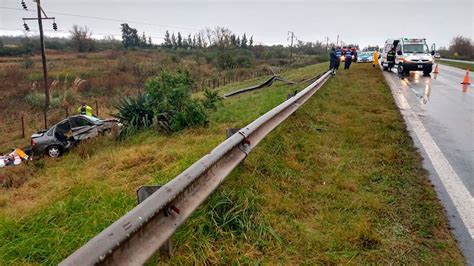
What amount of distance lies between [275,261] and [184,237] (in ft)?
2.26

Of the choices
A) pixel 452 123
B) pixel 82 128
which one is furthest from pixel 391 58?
pixel 82 128

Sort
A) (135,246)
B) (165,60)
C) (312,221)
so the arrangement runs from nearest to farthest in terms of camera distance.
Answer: (135,246), (312,221), (165,60)

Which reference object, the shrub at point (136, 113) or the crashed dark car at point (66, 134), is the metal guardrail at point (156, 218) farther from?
the crashed dark car at point (66, 134)

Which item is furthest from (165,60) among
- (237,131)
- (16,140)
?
(237,131)

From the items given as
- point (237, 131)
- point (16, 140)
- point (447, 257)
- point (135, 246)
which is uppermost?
point (237, 131)

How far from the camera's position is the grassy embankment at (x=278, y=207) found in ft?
8.31

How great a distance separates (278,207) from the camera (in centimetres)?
315

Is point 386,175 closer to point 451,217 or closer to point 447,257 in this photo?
point 451,217

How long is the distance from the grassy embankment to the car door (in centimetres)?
800

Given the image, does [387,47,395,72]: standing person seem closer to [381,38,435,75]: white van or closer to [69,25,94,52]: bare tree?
[381,38,435,75]: white van

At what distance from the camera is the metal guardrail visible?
1583mm

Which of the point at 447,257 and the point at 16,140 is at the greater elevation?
the point at 447,257

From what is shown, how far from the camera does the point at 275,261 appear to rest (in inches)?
94.7

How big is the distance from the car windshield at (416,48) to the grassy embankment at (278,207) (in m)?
18.7
